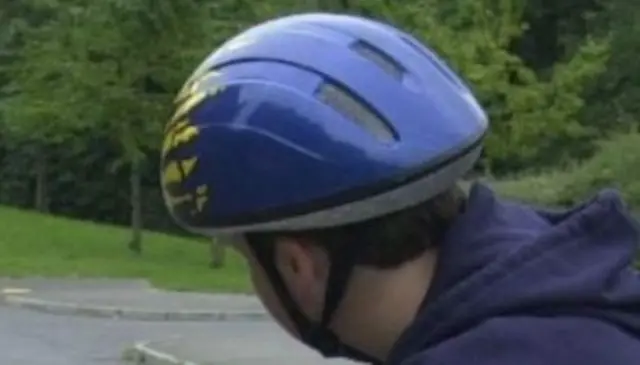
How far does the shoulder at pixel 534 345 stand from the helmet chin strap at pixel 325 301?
0.51 feet

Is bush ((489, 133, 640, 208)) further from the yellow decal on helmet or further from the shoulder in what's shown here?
the shoulder

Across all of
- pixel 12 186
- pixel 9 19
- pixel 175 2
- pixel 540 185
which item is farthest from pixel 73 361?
pixel 12 186

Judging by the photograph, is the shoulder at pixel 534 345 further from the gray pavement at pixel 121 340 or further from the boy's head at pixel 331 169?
the gray pavement at pixel 121 340

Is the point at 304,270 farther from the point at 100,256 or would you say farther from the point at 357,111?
the point at 100,256

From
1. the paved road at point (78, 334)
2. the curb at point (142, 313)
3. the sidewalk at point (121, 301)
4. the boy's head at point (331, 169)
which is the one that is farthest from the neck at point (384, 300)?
the sidewalk at point (121, 301)

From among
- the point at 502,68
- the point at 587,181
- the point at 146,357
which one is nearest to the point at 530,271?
the point at 587,181

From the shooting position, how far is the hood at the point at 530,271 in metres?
2.02

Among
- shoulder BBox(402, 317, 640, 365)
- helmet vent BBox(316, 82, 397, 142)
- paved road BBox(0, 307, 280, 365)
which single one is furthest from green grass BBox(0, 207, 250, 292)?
shoulder BBox(402, 317, 640, 365)

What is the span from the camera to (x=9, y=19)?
Answer: 50.3 meters

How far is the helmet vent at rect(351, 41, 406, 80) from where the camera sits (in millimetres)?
2152

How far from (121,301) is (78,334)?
3.15 metres

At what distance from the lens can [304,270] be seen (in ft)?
7.06

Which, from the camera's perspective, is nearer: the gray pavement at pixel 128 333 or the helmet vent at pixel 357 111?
the helmet vent at pixel 357 111

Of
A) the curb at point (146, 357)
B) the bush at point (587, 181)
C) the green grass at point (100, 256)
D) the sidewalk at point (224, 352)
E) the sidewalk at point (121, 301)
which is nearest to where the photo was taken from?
the bush at point (587, 181)
